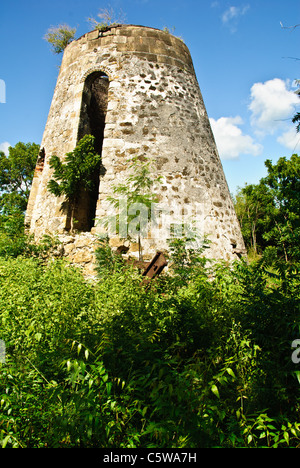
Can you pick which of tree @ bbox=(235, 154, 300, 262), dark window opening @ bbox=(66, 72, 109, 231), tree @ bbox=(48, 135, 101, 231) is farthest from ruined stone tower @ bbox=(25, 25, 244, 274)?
tree @ bbox=(235, 154, 300, 262)

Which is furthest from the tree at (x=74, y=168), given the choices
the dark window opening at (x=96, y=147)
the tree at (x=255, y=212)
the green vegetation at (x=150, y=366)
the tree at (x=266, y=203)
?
the tree at (x=255, y=212)

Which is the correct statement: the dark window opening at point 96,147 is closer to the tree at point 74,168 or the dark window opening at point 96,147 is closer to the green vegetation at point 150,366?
the tree at point 74,168

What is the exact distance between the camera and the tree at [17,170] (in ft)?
72.7

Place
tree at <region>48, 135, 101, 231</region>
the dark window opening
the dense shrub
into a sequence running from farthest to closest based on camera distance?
1. the dark window opening
2. tree at <region>48, 135, 101, 231</region>
3. the dense shrub

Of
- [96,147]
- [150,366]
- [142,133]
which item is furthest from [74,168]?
[150,366]

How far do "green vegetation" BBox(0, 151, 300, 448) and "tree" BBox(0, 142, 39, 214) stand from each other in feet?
67.8

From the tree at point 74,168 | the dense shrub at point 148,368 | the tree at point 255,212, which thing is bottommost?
the dense shrub at point 148,368

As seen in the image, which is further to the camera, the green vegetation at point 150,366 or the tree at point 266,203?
the tree at point 266,203

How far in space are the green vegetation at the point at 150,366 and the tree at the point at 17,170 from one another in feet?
67.8

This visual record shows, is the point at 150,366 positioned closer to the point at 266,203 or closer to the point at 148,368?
the point at 148,368

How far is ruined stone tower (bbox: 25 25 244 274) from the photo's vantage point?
6211 mm

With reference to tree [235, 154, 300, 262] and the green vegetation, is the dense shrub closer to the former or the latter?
the green vegetation

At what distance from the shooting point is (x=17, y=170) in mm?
22656
